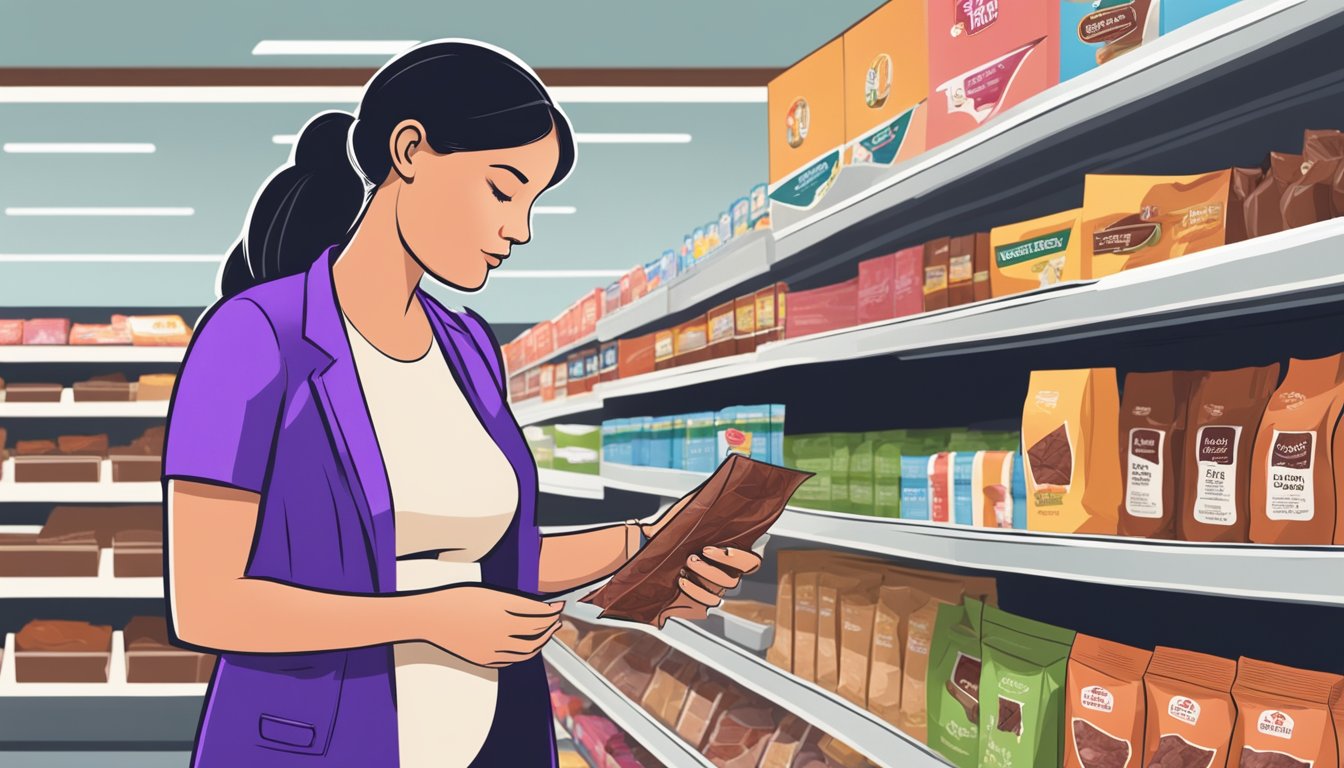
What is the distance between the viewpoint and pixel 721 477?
5.20ft

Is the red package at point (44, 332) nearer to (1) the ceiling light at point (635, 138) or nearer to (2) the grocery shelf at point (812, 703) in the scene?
(1) the ceiling light at point (635, 138)

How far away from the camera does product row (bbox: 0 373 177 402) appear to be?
6195 millimetres

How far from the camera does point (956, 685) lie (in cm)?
189

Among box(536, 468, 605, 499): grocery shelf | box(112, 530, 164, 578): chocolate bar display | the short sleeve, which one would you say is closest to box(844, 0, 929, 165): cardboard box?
the short sleeve

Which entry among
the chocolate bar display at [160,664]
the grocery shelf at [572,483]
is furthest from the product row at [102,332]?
the grocery shelf at [572,483]

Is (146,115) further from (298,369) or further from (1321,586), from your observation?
(1321,586)

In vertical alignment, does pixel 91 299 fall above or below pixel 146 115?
below

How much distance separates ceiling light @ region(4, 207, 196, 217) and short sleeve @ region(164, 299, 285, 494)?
6060 millimetres

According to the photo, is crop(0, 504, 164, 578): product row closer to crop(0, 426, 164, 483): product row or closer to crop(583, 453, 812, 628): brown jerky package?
crop(0, 426, 164, 483): product row

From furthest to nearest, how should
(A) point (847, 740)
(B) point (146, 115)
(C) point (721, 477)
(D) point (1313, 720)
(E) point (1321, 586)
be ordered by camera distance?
(B) point (146, 115), (A) point (847, 740), (C) point (721, 477), (D) point (1313, 720), (E) point (1321, 586)

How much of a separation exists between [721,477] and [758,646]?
1192 millimetres

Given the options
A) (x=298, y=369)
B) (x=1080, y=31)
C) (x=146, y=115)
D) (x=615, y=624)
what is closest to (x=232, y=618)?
(x=298, y=369)

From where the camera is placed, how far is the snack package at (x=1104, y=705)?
1.53m

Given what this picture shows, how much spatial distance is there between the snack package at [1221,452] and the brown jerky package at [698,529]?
56 cm
